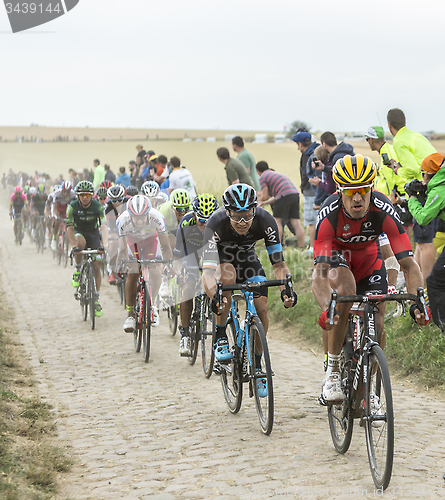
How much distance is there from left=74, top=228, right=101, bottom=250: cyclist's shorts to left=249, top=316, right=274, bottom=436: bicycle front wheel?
701 cm

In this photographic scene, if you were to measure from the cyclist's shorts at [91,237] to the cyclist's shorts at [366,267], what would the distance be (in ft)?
25.4

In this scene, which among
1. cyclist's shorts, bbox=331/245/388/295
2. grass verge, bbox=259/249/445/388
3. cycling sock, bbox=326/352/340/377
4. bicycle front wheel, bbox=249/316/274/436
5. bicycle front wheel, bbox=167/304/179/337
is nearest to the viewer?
cycling sock, bbox=326/352/340/377

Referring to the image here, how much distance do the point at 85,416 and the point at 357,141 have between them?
61029mm

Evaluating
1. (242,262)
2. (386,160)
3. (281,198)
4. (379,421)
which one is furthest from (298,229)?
(379,421)

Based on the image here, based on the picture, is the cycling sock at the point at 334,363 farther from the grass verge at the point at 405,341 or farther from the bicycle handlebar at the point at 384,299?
the grass verge at the point at 405,341

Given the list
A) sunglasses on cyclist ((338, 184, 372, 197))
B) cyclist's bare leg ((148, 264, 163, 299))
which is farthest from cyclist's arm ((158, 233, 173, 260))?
sunglasses on cyclist ((338, 184, 372, 197))

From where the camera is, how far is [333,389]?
5.10 m

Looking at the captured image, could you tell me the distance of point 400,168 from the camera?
9203 mm

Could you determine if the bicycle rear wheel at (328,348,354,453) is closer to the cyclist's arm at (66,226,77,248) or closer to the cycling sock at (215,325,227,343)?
the cycling sock at (215,325,227,343)

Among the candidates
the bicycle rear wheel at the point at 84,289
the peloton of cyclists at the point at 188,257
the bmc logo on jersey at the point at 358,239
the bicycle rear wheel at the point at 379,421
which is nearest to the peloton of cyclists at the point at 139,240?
the peloton of cyclists at the point at 188,257

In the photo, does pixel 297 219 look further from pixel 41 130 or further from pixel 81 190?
pixel 41 130

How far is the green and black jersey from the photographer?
→ 12008mm

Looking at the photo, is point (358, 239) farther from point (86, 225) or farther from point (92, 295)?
point (86, 225)

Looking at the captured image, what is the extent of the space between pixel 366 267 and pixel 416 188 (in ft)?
9.29
